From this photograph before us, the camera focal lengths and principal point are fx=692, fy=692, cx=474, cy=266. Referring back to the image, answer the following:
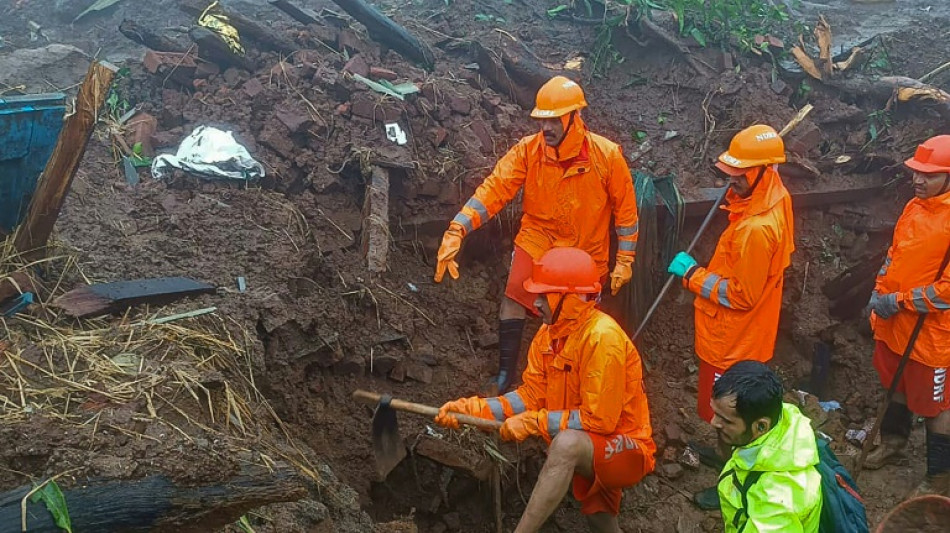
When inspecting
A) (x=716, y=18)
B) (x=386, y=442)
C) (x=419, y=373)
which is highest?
(x=716, y=18)

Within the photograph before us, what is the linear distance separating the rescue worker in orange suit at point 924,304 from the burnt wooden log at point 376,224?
3.46m

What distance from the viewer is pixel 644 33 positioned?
311 inches

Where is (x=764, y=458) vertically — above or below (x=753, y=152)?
below

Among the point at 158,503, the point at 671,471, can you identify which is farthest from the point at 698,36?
the point at 158,503

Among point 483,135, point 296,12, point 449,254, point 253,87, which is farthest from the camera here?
point 296,12

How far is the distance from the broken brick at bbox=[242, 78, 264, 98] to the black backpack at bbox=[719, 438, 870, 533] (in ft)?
16.8

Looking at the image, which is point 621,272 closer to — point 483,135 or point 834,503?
point 483,135

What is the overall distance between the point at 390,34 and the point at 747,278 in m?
4.67

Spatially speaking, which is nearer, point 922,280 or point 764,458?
point 764,458

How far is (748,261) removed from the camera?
4051 millimetres

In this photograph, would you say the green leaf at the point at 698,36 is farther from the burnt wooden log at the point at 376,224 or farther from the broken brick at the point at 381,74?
the burnt wooden log at the point at 376,224

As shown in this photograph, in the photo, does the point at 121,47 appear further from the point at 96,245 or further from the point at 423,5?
the point at 96,245

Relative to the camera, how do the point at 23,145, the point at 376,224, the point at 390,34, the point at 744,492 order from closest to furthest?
the point at 744,492, the point at 23,145, the point at 376,224, the point at 390,34

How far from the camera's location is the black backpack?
2.30m
